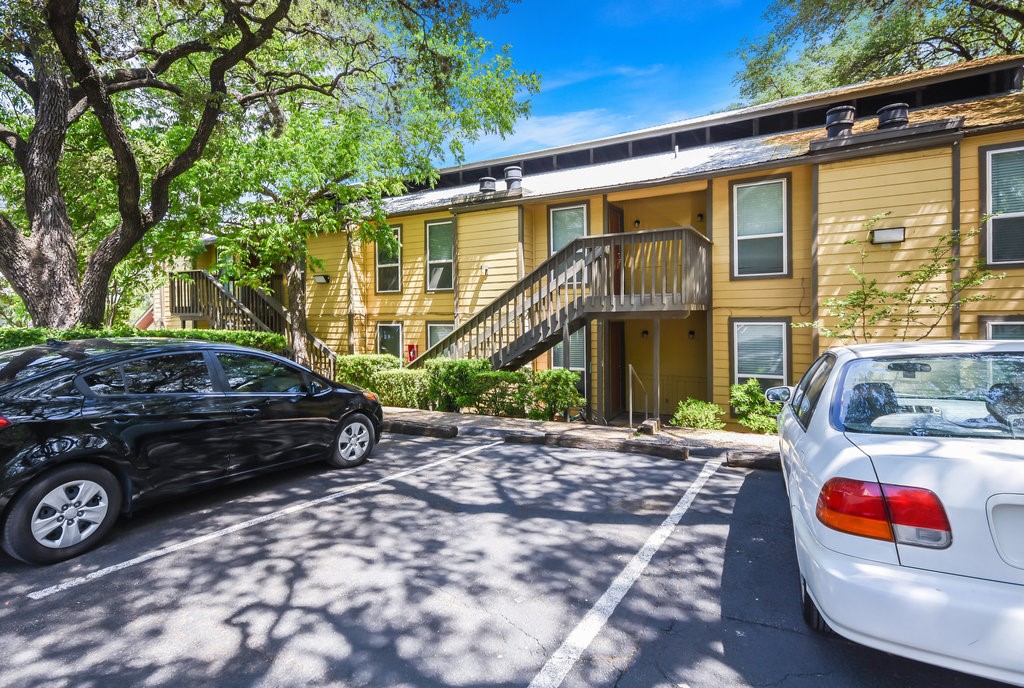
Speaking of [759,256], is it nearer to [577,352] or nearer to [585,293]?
[585,293]

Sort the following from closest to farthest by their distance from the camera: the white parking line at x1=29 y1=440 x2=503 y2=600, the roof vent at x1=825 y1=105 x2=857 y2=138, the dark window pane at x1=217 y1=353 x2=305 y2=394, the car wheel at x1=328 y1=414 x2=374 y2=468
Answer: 1. the white parking line at x1=29 y1=440 x2=503 y2=600
2. the dark window pane at x1=217 y1=353 x2=305 y2=394
3. the car wheel at x1=328 y1=414 x2=374 y2=468
4. the roof vent at x1=825 y1=105 x2=857 y2=138

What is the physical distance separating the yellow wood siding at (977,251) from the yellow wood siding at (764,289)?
2.11 m

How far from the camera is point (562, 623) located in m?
2.77

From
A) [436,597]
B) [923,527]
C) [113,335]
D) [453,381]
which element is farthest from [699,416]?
[113,335]

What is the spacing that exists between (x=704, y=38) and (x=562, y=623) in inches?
642

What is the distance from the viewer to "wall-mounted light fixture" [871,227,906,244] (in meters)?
8.22

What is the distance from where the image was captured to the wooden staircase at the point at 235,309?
14266 mm

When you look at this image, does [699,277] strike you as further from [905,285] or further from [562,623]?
[562,623]

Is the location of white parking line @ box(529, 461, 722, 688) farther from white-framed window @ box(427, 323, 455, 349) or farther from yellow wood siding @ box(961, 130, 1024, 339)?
white-framed window @ box(427, 323, 455, 349)

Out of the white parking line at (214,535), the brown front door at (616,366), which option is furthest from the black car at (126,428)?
the brown front door at (616,366)

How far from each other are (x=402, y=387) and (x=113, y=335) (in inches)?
202

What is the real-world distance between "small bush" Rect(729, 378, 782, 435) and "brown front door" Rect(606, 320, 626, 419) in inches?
111

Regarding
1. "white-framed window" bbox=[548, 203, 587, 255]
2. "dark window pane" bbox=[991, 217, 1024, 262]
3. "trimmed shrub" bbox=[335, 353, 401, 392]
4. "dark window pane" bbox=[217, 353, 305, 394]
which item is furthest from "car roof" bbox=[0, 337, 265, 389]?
"dark window pane" bbox=[991, 217, 1024, 262]

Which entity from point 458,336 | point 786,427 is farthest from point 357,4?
point 786,427
